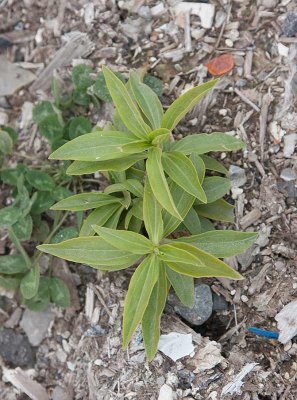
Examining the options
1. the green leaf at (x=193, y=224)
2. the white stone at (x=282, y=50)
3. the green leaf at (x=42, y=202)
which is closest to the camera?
the green leaf at (x=193, y=224)

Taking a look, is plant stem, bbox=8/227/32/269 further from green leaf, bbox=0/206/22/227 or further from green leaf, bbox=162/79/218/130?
green leaf, bbox=162/79/218/130

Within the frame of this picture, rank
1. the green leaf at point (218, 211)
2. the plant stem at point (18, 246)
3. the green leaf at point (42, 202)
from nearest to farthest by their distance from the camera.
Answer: the green leaf at point (218, 211) < the plant stem at point (18, 246) < the green leaf at point (42, 202)

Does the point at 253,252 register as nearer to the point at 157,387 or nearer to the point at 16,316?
the point at 157,387

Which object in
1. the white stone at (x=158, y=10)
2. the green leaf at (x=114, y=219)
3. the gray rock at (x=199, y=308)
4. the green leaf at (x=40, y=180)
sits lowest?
the gray rock at (x=199, y=308)

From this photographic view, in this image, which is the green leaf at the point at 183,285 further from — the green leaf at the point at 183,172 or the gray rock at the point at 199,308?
the green leaf at the point at 183,172

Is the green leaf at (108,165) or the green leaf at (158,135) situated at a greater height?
the green leaf at (158,135)

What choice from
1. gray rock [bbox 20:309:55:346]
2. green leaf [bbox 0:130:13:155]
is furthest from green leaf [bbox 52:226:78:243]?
green leaf [bbox 0:130:13:155]

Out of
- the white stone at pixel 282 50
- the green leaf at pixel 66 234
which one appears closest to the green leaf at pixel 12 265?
the green leaf at pixel 66 234

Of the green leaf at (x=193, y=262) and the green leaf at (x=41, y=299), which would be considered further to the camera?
the green leaf at (x=41, y=299)
